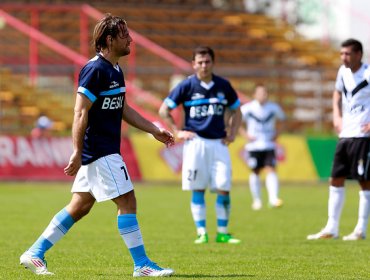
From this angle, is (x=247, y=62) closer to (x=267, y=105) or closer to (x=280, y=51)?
(x=280, y=51)

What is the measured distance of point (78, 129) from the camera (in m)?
8.20

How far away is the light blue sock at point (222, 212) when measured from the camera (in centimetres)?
1199

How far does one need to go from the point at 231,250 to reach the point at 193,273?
2.08 meters

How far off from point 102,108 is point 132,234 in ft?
3.50

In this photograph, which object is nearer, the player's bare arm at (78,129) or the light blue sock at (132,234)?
the player's bare arm at (78,129)

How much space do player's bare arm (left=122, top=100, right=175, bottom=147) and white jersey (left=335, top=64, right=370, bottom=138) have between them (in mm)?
3756

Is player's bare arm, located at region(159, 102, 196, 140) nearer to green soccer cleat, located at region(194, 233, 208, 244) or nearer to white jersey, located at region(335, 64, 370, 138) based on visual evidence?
green soccer cleat, located at region(194, 233, 208, 244)

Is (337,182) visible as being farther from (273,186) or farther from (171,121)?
(273,186)

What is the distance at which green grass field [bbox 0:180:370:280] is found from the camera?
351 inches

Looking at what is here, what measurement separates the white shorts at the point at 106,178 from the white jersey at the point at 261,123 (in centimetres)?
1062

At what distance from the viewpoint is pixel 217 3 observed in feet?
128

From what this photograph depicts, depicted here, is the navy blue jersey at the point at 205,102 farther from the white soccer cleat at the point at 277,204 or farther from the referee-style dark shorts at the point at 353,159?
the white soccer cleat at the point at 277,204

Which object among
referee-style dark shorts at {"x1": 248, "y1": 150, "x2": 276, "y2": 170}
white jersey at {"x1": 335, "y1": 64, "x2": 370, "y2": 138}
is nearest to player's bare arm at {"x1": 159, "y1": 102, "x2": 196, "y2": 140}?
white jersey at {"x1": 335, "y1": 64, "x2": 370, "y2": 138}

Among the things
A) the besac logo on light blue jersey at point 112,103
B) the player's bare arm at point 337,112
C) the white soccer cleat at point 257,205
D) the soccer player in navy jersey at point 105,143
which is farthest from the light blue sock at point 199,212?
the white soccer cleat at point 257,205
